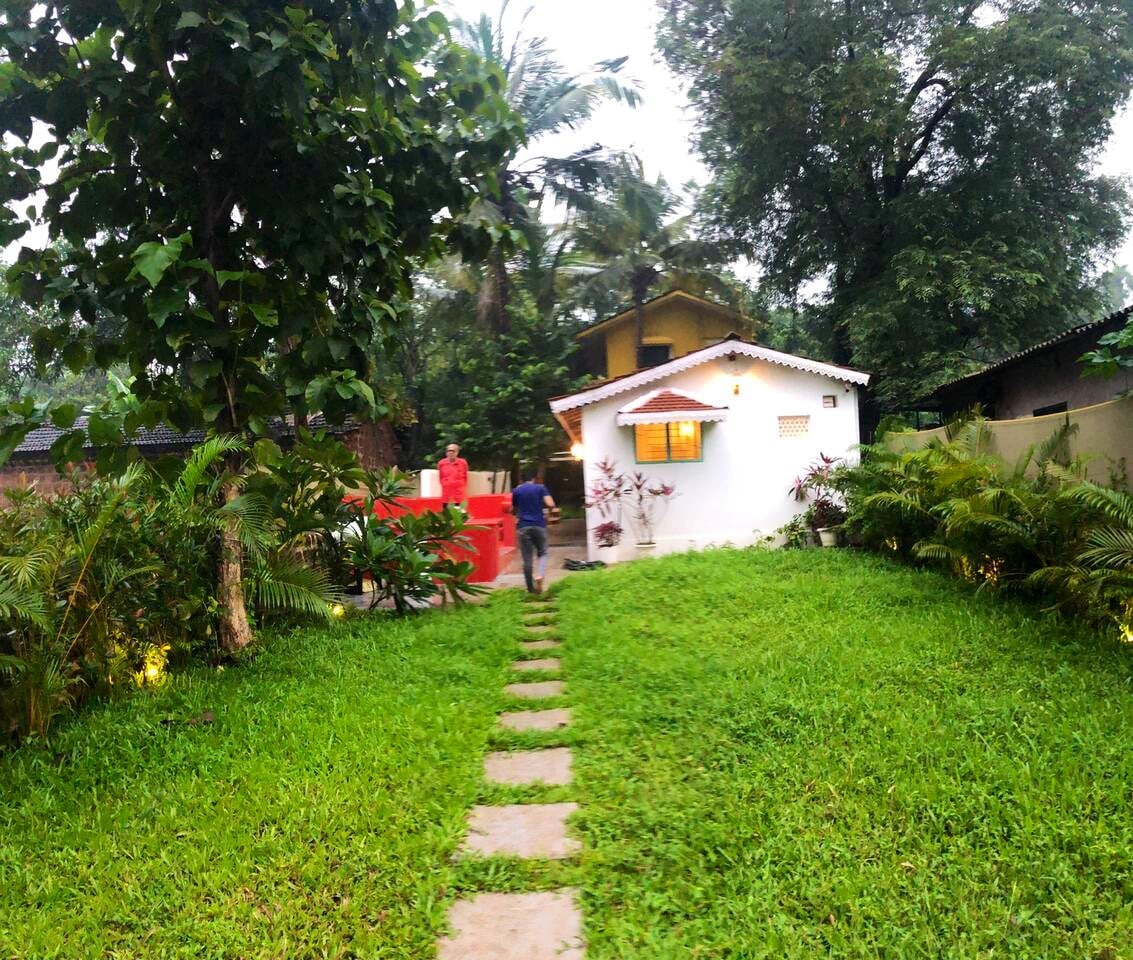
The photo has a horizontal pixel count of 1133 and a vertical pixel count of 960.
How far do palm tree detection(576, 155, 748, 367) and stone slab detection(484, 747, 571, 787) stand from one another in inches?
652

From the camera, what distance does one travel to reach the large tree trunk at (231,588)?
566 centimetres

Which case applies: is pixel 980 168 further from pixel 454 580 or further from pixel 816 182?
pixel 454 580

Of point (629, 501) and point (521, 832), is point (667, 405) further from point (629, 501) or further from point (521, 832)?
point (521, 832)

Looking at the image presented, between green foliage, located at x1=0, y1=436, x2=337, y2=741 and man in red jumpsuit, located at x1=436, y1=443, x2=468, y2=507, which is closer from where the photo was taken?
green foliage, located at x1=0, y1=436, x2=337, y2=741

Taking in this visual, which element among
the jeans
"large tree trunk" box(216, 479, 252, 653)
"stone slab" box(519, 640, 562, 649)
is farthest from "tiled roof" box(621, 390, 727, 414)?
"large tree trunk" box(216, 479, 252, 653)

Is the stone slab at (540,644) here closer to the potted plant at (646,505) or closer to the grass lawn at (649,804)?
the grass lawn at (649,804)

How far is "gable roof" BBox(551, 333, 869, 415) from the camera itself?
439 inches

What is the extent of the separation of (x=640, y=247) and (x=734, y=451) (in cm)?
1025

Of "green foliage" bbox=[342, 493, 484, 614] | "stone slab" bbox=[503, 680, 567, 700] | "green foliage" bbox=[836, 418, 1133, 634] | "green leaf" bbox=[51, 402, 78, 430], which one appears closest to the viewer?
"green leaf" bbox=[51, 402, 78, 430]

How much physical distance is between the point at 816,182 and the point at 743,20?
12.6 feet

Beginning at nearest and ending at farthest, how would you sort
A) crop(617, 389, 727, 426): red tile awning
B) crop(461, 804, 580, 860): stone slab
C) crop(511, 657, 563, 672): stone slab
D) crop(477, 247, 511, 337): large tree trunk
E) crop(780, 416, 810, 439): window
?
crop(461, 804, 580, 860): stone slab < crop(511, 657, 563, 672): stone slab < crop(617, 389, 727, 426): red tile awning < crop(780, 416, 810, 439): window < crop(477, 247, 511, 337): large tree trunk

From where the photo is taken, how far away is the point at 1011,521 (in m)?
6.31

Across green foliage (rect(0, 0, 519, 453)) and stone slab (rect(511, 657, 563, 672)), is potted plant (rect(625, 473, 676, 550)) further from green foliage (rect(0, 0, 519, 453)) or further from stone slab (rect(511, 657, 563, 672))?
green foliage (rect(0, 0, 519, 453))

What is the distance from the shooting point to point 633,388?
1134 centimetres
